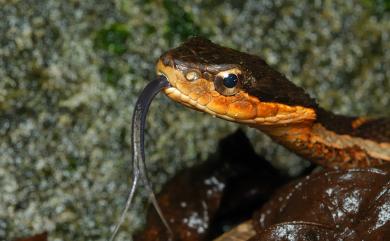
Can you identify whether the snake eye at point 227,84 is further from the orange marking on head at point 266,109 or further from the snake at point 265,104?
the orange marking on head at point 266,109

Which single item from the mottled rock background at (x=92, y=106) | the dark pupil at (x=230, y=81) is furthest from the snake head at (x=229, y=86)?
the mottled rock background at (x=92, y=106)

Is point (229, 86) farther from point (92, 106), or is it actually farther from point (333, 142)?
point (92, 106)

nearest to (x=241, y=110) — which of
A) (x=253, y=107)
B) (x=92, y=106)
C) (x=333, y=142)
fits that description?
(x=253, y=107)

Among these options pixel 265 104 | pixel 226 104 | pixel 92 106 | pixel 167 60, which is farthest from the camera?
pixel 92 106

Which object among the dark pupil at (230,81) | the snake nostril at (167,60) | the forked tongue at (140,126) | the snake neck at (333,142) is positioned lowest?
the snake neck at (333,142)

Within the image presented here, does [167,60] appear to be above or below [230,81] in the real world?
above
